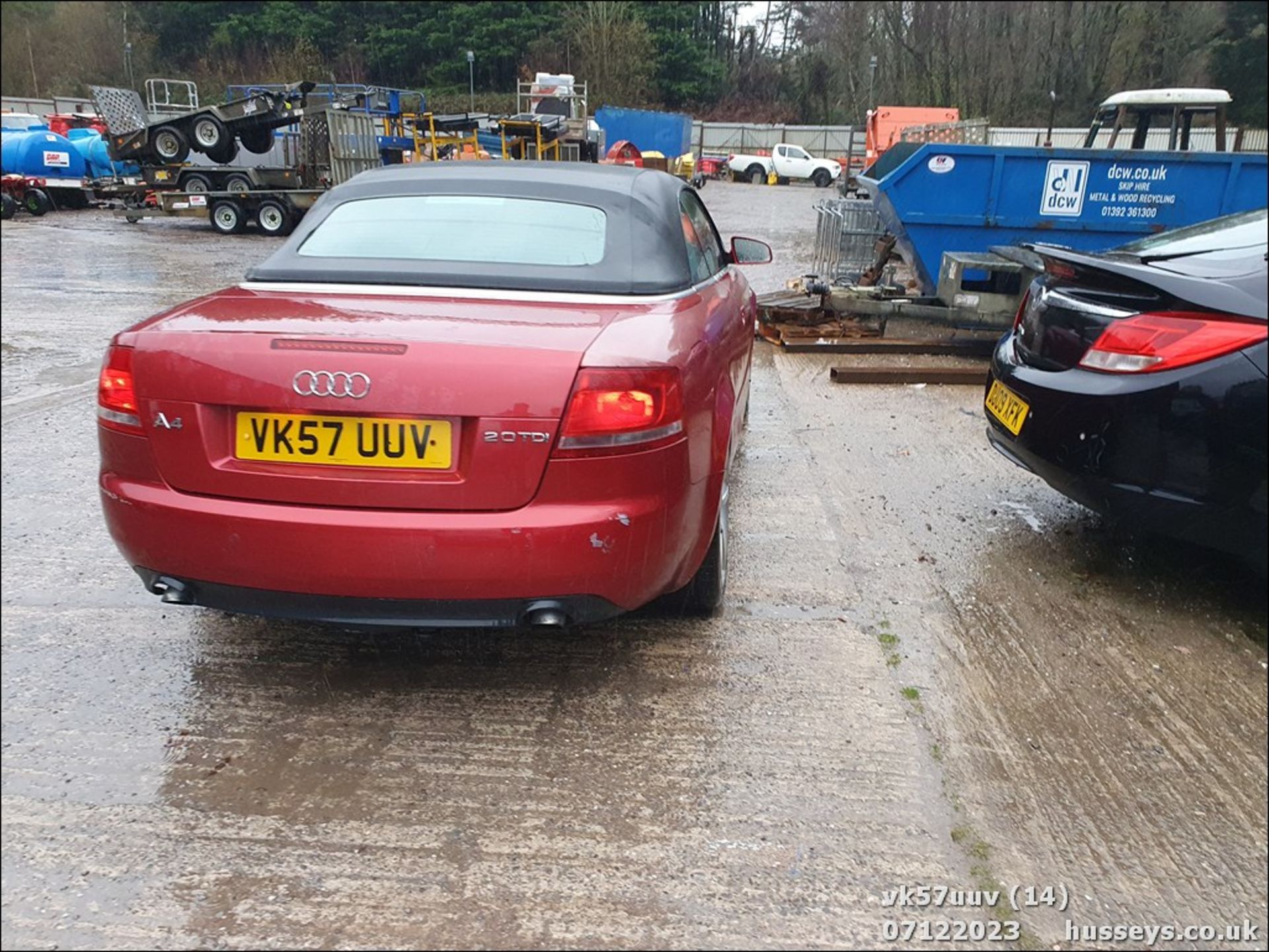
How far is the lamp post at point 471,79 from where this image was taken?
1512cm

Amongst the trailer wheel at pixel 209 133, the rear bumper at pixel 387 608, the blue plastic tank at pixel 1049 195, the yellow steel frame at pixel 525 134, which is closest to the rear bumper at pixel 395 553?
the rear bumper at pixel 387 608

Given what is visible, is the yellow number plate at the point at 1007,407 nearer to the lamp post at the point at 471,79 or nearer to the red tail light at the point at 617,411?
the red tail light at the point at 617,411

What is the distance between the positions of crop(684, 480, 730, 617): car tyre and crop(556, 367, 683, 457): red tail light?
2.40 ft

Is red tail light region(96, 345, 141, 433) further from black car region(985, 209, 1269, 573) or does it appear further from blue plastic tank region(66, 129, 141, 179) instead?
blue plastic tank region(66, 129, 141, 179)

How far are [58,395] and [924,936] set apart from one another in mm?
5687

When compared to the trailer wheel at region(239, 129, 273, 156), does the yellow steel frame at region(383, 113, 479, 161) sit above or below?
above

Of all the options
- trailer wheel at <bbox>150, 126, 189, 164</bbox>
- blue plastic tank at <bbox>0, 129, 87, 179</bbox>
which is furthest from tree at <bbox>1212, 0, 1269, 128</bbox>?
blue plastic tank at <bbox>0, 129, 87, 179</bbox>

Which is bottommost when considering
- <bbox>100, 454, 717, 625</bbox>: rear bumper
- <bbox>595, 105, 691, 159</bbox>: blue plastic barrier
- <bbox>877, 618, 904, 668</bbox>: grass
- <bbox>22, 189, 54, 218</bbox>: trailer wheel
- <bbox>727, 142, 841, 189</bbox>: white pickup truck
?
<bbox>877, 618, 904, 668</bbox>: grass

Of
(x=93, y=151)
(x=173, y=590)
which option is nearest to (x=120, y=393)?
(x=173, y=590)

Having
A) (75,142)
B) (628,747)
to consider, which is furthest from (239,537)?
(75,142)

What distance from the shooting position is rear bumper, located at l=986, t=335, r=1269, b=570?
2.55m

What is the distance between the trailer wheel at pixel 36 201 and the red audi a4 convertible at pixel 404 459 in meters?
19.3

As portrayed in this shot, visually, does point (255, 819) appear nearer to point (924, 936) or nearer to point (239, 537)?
point (239, 537)

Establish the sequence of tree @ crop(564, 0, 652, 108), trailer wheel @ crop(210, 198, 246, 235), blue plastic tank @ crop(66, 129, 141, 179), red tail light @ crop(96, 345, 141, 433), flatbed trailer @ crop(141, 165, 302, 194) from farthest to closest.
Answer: blue plastic tank @ crop(66, 129, 141, 179)
tree @ crop(564, 0, 652, 108)
trailer wheel @ crop(210, 198, 246, 235)
flatbed trailer @ crop(141, 165, 302, 194)
red tail light @ crop(96, 345, 141, 433)
